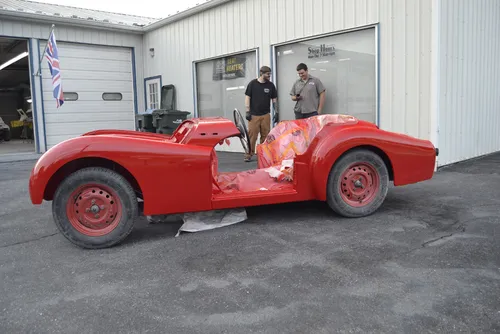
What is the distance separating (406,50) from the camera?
679 cm

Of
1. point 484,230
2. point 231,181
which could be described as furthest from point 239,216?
point 484,230

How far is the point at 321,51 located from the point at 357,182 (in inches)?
188

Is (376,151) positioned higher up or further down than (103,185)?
higher up

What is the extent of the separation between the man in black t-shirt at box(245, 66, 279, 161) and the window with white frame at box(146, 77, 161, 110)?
5.60 meters

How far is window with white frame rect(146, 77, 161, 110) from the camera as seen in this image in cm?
1320

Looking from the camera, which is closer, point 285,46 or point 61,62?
point 285,46

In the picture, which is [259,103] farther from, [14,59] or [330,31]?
[14,59]

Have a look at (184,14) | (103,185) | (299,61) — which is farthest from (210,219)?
(184,14)

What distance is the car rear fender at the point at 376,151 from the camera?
3.94 meters

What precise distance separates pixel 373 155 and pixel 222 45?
7.33 metres

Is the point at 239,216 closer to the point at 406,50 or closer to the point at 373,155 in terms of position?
the point at 373,155

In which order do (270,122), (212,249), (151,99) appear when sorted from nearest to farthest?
1. (212,249)
2. (270,122)
3. (151,99)

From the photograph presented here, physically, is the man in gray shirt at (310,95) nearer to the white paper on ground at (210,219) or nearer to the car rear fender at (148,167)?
the white paper on ground at (210,219)

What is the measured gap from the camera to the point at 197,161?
355 centimetres
